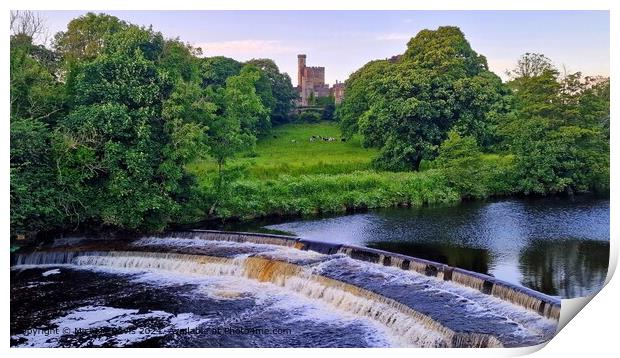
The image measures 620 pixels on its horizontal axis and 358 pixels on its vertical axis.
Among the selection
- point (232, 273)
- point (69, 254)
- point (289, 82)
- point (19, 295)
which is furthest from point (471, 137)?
point (19, 295)

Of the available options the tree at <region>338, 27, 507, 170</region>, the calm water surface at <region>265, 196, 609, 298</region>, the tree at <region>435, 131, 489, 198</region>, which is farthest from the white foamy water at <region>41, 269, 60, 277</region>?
the tree at <region>435, 131, 489, 198</region>

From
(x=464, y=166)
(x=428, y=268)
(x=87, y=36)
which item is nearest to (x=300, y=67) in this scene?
(x=87, y=36)

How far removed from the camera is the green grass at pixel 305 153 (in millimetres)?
19411

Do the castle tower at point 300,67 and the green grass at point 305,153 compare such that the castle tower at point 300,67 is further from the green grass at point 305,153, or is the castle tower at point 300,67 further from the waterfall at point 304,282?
the waterfall at point 304,282

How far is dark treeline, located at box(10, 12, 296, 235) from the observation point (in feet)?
40.5

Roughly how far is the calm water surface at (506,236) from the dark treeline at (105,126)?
3292mm

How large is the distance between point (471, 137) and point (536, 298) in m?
11.0

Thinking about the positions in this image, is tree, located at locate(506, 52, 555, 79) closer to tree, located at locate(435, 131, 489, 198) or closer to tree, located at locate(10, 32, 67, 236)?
tree, located at locate(435, 131, 489, 198)

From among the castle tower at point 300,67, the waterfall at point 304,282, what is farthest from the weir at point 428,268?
the castle tower at point 300,67

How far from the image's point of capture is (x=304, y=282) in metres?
11.0

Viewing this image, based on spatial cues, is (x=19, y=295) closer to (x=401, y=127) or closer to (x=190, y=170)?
(x=190, y=170)

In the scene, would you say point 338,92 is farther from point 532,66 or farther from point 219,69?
point 532,66

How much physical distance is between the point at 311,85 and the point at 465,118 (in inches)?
250

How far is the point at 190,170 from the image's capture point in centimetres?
1544
